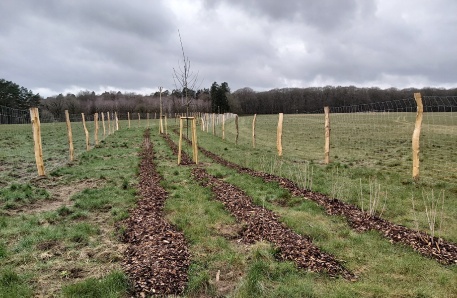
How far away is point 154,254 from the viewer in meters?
5.51

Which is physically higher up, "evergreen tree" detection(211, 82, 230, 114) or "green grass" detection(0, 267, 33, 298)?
"evergreen tree" detection(211, 82, 230, 114)

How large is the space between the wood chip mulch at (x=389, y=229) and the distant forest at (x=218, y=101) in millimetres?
60936

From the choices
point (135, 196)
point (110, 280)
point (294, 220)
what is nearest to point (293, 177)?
point (294, 220)

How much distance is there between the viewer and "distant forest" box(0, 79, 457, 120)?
85.9 meters

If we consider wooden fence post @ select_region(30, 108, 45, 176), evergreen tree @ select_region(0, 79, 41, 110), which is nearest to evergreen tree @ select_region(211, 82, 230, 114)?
evergreen tree @ select_region(0, 79, 41, 110)

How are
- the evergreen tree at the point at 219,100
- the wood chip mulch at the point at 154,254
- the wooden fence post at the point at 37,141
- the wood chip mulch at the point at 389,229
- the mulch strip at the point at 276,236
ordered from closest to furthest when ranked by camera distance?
the wood chip mulch at the point at 154,254, the mulch strip at the point at 276,236, the wood chip mulch at the point at 389,229, the wooden fence post at the point at 37,141, the evergreen tree at the point at 219,100

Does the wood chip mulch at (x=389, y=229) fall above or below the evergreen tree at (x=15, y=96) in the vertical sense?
below

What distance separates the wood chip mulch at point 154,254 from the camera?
4.70 metres

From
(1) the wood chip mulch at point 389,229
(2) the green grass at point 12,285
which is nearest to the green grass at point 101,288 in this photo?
(2) the green grass at point 12,285

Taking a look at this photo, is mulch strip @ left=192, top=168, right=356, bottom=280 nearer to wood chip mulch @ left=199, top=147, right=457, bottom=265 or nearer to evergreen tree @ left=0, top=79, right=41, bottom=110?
wood chip mulch @ left=199, top=147, right=457, bottom=265

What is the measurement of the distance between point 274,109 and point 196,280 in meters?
135

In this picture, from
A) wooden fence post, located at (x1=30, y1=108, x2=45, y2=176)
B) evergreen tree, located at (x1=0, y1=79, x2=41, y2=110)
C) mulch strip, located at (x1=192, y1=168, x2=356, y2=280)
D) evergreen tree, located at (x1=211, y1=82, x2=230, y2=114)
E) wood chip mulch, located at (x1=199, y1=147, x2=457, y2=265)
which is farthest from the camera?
evergreen tree, located at (x1=211, y1=82, x2=230, y2=114)

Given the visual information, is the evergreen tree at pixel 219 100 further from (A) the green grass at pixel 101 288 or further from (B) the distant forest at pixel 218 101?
(A) the green grass at pixel 101 288

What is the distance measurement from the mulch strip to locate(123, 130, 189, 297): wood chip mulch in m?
1.48
